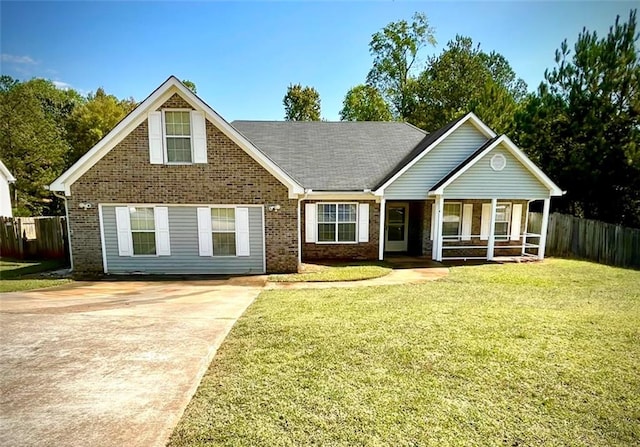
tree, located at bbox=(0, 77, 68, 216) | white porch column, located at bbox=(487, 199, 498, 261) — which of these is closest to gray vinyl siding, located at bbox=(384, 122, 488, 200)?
white porch column, located at bbox=(487, 199, 498, 261)

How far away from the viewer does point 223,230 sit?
1188 centimetres

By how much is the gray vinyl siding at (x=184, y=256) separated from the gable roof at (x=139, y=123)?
1483 mm

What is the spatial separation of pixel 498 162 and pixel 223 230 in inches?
442

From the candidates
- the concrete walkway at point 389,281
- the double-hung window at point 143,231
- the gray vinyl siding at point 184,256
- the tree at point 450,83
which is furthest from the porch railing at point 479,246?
the tree at point 450,83

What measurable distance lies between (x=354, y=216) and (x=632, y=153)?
1343cm

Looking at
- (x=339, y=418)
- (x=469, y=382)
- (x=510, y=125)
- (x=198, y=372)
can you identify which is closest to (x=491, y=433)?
(x=469, y=382)

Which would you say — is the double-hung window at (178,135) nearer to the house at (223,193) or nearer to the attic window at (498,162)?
the house at (223,193)

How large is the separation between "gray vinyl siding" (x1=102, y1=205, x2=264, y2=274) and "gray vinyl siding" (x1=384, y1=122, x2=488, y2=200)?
5.79m

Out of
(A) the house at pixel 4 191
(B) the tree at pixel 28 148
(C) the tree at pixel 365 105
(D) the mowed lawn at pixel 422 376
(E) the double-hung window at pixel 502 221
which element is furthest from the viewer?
(C) the tree at pixel 365 105

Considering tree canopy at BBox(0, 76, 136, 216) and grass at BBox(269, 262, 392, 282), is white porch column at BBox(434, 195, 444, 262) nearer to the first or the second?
grass at BBox(269, 262, 392, 282)

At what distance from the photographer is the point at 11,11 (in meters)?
7.20

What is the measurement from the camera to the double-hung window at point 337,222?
14680 millimetres

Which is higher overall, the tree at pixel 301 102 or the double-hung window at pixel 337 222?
the tree at pixel 301 102

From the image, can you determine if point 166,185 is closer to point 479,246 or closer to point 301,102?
point 479,246
